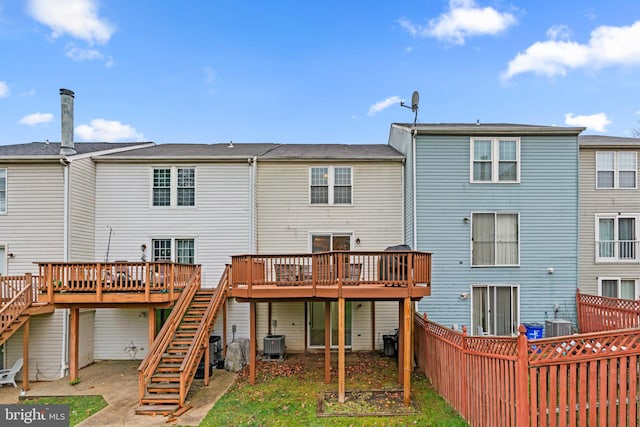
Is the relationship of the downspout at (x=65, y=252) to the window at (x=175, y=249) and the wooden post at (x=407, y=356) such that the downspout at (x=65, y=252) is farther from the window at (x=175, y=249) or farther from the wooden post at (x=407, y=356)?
the wooden post at (x=407, y=356)

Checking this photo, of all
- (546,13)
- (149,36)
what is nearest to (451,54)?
(546,13)

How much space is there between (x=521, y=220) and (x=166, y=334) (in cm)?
1079

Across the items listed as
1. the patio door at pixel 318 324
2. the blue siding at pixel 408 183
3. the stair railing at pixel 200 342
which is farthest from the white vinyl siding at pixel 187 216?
the blue siding at pixel 408 183

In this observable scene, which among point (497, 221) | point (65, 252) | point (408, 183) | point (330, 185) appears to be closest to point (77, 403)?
point (65, 252)

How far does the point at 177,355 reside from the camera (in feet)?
30.1

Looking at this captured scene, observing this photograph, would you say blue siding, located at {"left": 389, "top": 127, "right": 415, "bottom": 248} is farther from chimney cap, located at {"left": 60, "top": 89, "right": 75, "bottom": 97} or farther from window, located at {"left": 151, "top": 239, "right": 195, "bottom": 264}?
chimney cap, located at {"left": 60, "top": 89, "right": 75, "bottom": 97}

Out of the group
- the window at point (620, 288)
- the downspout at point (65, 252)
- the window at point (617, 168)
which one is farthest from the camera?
the window at point (617, 168)

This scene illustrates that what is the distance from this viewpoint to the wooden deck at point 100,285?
9492 mm

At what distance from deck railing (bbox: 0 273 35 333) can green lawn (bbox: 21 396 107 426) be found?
6.86ft

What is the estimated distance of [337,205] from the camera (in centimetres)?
1257

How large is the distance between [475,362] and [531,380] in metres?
1.31

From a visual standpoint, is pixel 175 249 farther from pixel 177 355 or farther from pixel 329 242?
pixel 329 242

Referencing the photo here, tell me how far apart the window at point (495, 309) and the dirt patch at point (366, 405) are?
4.24 meters

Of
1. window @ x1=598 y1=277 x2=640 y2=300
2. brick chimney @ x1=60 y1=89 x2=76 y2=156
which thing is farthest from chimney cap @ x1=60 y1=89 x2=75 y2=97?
window @ x1=598 y1=277 x2=640 y2=300
